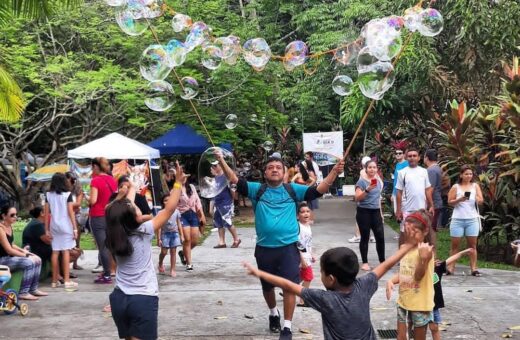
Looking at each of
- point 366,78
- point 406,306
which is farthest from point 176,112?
point 406,306

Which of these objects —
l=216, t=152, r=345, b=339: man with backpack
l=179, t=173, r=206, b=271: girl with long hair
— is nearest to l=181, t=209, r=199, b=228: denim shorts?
l=179, t=173, r=206, b=271: girl with long hair

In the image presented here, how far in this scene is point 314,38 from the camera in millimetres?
23109

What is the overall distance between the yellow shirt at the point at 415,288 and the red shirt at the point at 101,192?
4.77 metres

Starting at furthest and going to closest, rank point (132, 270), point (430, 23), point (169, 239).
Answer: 1. point (169, 239)
2. point (430, 23)
3. point (132, 270)

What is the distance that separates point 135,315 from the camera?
446 cm

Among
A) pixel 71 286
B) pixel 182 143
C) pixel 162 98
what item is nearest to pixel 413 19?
pixel 162 98

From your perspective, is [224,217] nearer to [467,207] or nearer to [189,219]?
[189,219]

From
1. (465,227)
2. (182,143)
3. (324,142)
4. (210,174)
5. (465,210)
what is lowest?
(465,227)

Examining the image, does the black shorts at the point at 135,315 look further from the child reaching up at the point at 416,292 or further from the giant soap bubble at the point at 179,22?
the giant soap bubble at the point at 179,22

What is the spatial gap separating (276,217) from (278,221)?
0.04 m

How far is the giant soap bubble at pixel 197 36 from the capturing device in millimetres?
8641

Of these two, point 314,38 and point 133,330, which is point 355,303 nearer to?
point 133,330

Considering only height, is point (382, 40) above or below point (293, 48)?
below

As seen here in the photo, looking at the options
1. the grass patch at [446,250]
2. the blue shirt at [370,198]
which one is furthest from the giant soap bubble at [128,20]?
the grass patch at [446,250]
